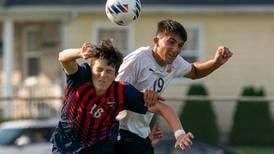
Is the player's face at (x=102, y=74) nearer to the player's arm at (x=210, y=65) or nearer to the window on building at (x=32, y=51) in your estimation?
the player's arm at (x=210, y=65)

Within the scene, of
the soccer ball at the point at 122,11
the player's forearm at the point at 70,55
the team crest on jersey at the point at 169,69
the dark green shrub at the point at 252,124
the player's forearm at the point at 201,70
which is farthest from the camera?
the dark green shrub at the point at 252,124

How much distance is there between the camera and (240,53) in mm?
26828

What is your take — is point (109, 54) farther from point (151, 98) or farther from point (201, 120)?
point (201, 120)

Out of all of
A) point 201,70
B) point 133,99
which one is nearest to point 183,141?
point 133,99

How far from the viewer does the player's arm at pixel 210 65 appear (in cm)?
859

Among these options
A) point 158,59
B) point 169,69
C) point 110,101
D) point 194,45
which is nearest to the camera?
point 110,101

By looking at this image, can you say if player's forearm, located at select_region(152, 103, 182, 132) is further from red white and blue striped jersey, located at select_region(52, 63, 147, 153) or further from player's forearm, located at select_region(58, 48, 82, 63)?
player's forearm, located at select_region(58, 48, 82, 63)

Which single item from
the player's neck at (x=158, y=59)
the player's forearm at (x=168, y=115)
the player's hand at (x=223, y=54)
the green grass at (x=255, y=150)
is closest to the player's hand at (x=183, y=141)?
the player's forearm at (x=168, y=115)

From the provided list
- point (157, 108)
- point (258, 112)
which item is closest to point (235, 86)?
point (258, 112)

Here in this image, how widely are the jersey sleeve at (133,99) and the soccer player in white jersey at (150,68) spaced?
36 cm

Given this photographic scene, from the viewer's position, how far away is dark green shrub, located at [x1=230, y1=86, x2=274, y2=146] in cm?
1920

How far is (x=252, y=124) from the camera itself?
1961 centimetres

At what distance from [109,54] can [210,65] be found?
51.0 inches

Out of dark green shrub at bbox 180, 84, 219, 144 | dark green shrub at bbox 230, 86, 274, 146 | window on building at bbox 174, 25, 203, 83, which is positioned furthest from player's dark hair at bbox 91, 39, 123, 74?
window on building at bbox 174, 25, 203, 83
